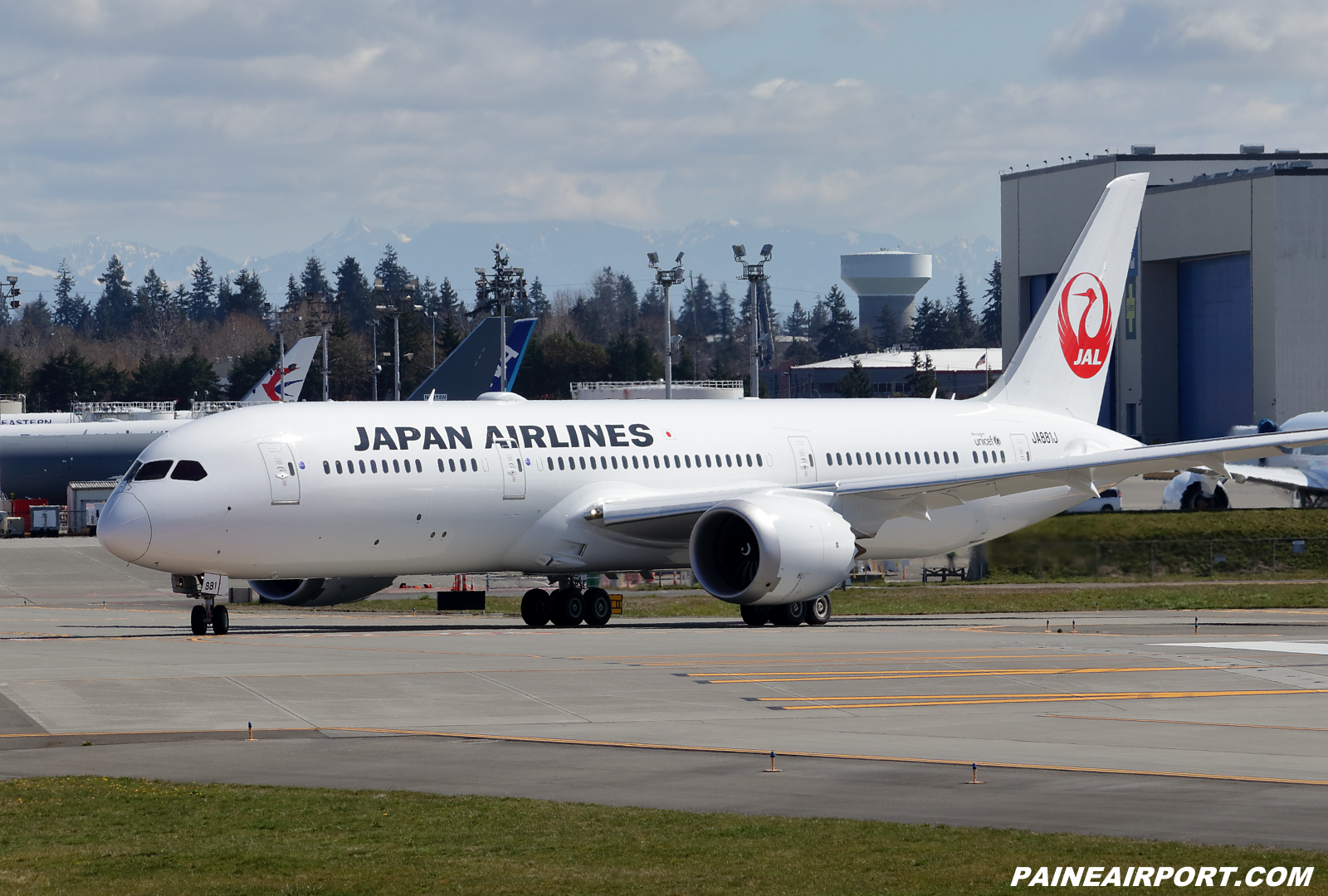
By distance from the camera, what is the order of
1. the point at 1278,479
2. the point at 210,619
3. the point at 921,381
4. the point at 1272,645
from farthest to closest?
the point at 921,381, the point at 1278,479, the point at 210,619, the point at 1272,645

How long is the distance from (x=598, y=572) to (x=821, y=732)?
18.2 metres

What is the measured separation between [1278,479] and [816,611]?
50.0 m

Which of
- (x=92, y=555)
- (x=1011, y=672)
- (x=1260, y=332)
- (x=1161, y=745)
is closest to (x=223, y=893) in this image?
(x=1161, y=745)

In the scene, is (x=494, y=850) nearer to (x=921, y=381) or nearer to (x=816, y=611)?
(x=816, y=611)

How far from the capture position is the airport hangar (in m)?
111

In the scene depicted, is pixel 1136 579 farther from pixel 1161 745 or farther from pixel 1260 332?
pixel 1260 332

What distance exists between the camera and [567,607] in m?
38.0

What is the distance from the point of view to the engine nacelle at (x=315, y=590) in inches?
1517

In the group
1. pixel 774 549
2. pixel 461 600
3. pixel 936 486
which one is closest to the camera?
pixel 774 549

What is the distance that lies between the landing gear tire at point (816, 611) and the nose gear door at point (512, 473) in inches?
264

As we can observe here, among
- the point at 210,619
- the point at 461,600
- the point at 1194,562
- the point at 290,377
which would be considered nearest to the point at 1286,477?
the point at 1194,562

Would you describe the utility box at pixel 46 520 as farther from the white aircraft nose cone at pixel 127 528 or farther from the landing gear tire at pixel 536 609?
the white aircraft nose cone at pixel 127 528

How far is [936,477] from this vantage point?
37969 millimetres

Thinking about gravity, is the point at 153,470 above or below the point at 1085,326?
below
